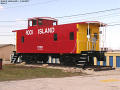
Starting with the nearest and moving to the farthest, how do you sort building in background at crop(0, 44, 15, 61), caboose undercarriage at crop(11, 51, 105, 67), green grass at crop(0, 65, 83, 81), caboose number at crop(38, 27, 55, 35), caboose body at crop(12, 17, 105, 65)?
green grass at crop(0, 65, 83, 81)
caboose undercarriage at crop(11, 51, 105, 67)
caboose body at crop(12, 17, 105, 65)
caboose number at crop(38, 27, 55, 35)
building in background at crop(0, 44, 15, 61)

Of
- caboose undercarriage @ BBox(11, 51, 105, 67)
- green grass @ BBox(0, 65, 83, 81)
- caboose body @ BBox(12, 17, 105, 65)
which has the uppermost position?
caboose body @ BBox(12, 17, 105, 65)

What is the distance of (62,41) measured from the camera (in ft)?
74.2

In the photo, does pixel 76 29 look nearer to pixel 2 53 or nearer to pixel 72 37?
pixel 72 37

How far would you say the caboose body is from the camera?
2116 cm

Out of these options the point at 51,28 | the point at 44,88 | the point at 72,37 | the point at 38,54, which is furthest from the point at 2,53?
the point at 44,88

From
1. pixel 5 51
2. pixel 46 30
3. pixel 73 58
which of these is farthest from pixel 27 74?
pixel 5 51

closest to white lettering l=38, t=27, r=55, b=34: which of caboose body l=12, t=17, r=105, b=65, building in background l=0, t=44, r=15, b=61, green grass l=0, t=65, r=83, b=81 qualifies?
caboose body l=12, t=17, r=105, b=65

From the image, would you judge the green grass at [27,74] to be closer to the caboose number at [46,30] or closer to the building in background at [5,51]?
the caboose number at [46,30]

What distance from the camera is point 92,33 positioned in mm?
22422

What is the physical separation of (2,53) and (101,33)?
82.7 feet

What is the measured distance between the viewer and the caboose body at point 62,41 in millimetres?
21156

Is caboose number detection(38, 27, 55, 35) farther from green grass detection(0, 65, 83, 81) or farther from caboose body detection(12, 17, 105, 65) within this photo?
green grass detection(0, 65, 83, 81)

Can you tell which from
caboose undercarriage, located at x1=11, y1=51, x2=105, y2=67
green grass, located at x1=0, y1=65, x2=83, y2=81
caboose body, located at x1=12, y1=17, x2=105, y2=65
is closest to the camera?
green grass, located at x1=0, y1=65, x2=83, y2=81

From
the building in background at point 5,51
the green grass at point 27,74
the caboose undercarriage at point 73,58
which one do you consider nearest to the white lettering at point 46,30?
the caboose undercarriage at point 73,58
